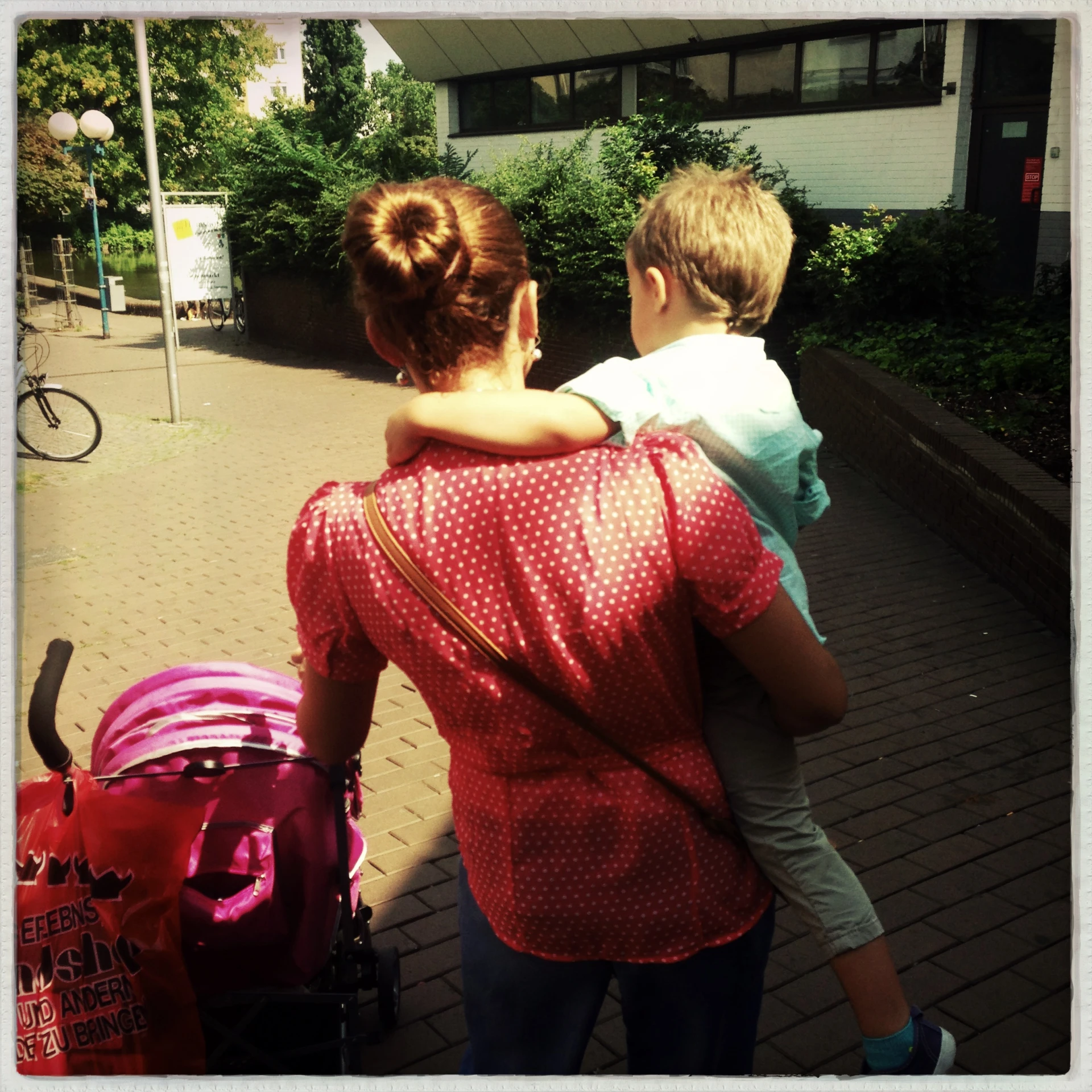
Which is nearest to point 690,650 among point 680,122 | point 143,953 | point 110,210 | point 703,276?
point 703,276

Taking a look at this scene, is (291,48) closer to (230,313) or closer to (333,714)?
(333,714)

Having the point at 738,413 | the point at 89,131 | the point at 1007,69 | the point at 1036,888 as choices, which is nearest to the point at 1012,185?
the point at 1007,69

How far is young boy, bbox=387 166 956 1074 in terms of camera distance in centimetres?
175

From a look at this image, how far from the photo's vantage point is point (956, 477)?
7.20m

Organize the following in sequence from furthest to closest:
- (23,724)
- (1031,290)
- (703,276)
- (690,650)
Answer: (1031,290) → (23,724) → (703,276) → (690,650)

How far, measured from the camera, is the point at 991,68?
36.0ft

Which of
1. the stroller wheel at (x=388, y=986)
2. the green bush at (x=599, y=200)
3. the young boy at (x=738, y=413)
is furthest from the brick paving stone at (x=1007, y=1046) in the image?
the green bush at (x=599, y=200)

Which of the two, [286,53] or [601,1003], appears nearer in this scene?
[601,1003]

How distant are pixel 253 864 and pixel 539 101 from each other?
1539cm

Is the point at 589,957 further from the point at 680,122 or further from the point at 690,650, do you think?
the point at 680,122

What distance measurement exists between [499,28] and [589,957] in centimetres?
275

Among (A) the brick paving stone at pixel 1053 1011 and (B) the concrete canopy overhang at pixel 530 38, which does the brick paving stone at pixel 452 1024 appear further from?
(B) the concrete canopy overhang at pixel 530 38

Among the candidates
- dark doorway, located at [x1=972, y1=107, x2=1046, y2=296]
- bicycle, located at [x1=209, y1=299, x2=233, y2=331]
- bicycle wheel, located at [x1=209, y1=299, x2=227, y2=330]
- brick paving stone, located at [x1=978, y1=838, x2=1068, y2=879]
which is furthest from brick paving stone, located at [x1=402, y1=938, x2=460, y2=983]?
bicycle wheel, located at [x1=209, y1=299, x2=227, y2=330]

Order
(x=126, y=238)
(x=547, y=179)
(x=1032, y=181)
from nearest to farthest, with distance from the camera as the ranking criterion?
(x=126, y=238), (x=1032, y=181), (x=547, y=179)
